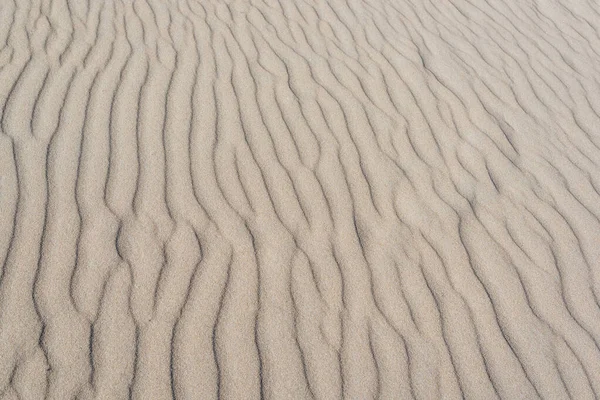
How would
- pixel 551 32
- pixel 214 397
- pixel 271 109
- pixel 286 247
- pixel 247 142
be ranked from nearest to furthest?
1. pixel 214 397
2. pixel 286 247
3. pixel 247 142
4. pixel 271 109
5. pixel 551 32

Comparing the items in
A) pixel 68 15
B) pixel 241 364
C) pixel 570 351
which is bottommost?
pixel 68 15

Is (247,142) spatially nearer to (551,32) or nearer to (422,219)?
(422,219)

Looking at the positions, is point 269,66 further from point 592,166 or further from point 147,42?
point 592,166

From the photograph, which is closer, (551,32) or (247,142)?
(247,142)

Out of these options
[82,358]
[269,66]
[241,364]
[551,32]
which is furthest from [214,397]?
[551,32]

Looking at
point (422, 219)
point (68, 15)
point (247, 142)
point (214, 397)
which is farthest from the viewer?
point (68, 15)

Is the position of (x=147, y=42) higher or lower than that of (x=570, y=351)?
lower
